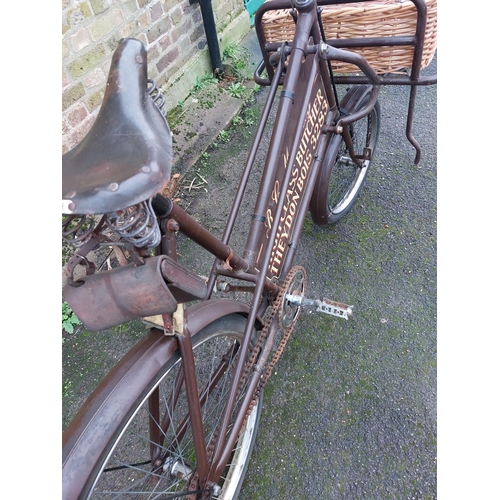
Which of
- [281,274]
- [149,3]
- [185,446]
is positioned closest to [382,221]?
[281,274]

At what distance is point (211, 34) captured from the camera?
369 centimetres

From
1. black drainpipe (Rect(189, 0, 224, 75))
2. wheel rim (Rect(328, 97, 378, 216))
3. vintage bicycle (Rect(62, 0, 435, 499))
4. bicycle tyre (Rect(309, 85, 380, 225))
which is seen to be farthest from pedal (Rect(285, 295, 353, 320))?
black drainpipe (Rect(189, 0, 224, 75))

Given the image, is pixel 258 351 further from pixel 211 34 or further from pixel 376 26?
pixel 211 34

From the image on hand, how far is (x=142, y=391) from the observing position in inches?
47.6

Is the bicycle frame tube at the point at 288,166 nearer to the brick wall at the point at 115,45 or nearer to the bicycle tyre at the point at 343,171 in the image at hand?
the bicycle tyre at the point at 343,171

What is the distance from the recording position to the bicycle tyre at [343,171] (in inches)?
93.0

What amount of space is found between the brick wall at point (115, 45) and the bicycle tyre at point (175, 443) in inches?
67.2

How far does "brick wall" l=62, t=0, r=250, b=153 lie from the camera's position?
8.52ft

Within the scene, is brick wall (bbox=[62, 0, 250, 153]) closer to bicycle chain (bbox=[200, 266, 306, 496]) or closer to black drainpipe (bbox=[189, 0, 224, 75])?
black drainpipe (bbox=[189, 0, 224, 75])

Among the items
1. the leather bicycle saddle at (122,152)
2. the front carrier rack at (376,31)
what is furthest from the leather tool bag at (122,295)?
the front carrier rack at (376,31)

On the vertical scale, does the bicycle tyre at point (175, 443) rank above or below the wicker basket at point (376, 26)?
below

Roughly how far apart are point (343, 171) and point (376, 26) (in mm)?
1120

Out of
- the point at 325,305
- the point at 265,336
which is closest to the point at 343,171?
the point at 325,305

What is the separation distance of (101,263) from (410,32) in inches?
88.5
